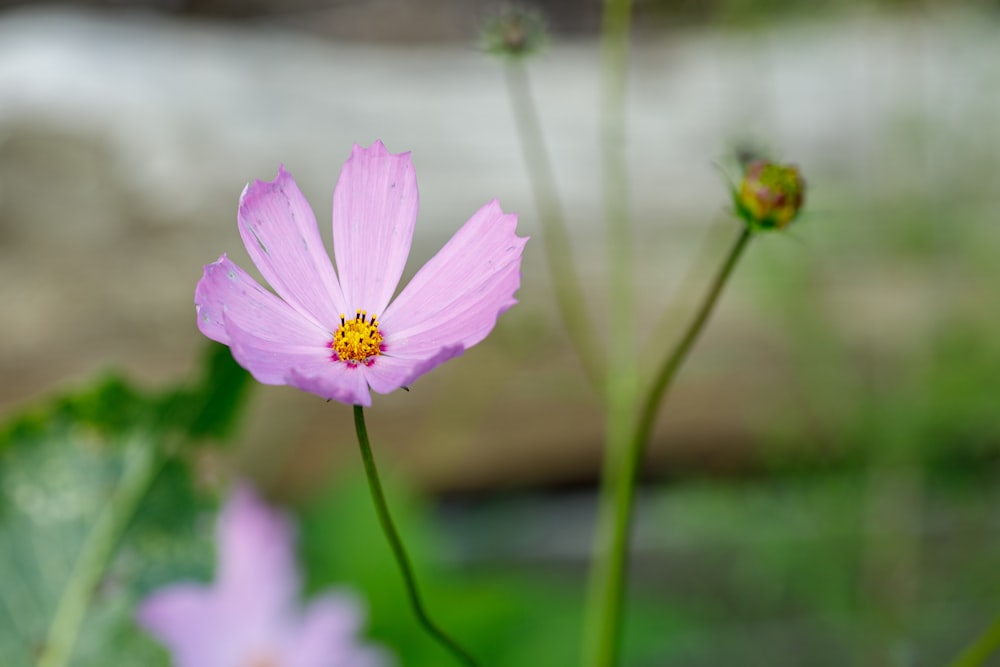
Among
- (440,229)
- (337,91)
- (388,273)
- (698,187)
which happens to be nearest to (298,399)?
(440,229)

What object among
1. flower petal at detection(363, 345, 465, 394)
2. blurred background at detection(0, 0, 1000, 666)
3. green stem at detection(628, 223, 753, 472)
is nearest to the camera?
flower petal at detection(363, 345, 465, 394)

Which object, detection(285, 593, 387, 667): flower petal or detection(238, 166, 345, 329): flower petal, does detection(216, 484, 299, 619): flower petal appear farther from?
detection(238, 166, 345, 329): flower petal

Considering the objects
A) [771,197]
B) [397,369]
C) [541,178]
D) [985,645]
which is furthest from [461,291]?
[541,178]

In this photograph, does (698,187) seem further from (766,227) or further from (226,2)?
(766,227)

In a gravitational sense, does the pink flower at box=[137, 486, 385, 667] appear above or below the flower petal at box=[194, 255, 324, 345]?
above

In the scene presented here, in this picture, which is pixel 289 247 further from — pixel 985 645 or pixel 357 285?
pixel 985 645

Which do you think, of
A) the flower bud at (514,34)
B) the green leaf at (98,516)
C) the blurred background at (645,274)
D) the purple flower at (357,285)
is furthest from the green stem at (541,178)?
the purple flower at (357,285)

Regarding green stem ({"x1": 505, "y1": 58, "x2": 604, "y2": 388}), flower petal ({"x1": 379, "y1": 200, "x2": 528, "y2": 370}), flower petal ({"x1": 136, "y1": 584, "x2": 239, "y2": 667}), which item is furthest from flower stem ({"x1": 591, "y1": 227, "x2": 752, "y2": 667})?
green stem ({"x1": 505, "y1": 58, "x2": 604, "y2": 388})
